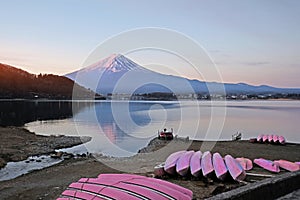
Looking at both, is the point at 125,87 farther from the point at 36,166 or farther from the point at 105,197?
the point at 105,197

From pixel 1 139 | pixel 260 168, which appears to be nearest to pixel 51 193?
pixel 260 168

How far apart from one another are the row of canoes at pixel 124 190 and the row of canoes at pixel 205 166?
4.12m

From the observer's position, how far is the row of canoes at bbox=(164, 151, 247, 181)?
8804 millimetres

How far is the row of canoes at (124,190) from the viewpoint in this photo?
456 cm

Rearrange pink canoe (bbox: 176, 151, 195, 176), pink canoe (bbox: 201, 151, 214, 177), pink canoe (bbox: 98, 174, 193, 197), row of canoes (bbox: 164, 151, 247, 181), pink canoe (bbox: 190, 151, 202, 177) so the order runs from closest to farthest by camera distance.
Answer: pink canoe (bbox: 98, 174, 193, 197)
row of canoes (bbox: 164, 151, 247, 181)
pink canoe (bbox: 201, 151, 214, 177)
pink canoe (bbox: 190, 151, 202, 177)
pink canoe (bbox: 176, 151, 195, 176)

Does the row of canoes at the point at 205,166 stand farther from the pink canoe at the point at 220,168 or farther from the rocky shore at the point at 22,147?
the rocky shore at the point at 22,147

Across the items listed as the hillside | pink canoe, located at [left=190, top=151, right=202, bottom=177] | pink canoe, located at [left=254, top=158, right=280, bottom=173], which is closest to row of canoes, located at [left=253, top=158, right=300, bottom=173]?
Result: pink canoe, located at [left=254, top=158, right=280, bottom=173]

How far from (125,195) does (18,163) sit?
1283cm

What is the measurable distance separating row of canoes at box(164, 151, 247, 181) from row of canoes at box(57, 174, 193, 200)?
412 centimetres

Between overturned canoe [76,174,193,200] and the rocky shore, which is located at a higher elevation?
overturned canoe [76,174,193,200]

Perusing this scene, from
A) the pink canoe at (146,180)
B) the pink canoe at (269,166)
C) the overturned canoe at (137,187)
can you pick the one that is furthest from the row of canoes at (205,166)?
the overturned canoe at (137,187)

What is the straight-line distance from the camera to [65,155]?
18.1 metres

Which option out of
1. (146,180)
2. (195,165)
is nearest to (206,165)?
(195,165)

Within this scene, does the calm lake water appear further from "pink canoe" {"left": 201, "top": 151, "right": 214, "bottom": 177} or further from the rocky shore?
"pink canoe" {"left": 201, "top": 151, "right": 214, "bottom": 177}
